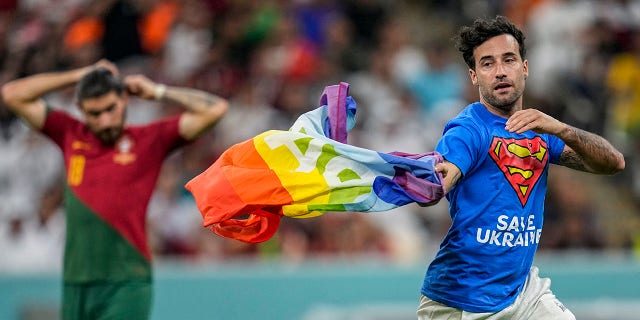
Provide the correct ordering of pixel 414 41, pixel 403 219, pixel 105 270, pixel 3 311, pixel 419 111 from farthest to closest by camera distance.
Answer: pixel 414 41 < pixel 419 111 < pixel 403 219 < pixel 3 311 < pixel 105 270

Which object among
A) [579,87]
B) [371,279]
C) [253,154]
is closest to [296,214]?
[253,154]

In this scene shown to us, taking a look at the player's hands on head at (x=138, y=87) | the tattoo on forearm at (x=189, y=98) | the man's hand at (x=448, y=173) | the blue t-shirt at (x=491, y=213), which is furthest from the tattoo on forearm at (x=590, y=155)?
the player's hands on head at (x=138, y=87)

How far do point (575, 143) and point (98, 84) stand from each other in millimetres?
3655

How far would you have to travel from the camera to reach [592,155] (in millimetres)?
6262

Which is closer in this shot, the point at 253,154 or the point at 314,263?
the point at 253,154

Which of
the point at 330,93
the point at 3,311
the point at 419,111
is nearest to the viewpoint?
the point at 330,93

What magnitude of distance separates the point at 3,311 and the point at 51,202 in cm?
125

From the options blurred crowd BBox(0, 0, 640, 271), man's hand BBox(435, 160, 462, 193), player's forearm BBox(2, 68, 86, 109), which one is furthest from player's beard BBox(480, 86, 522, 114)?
blurred crowd BBox(0, 0, 640, 271)

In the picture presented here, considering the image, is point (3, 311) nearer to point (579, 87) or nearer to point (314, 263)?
point (314, 263)

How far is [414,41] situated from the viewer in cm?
1551

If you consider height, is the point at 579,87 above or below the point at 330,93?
above

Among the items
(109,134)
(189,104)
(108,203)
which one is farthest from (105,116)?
(189,104)

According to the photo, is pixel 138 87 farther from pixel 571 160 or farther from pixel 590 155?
pixel 590 155

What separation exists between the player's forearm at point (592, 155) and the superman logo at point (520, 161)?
0.62 feet
